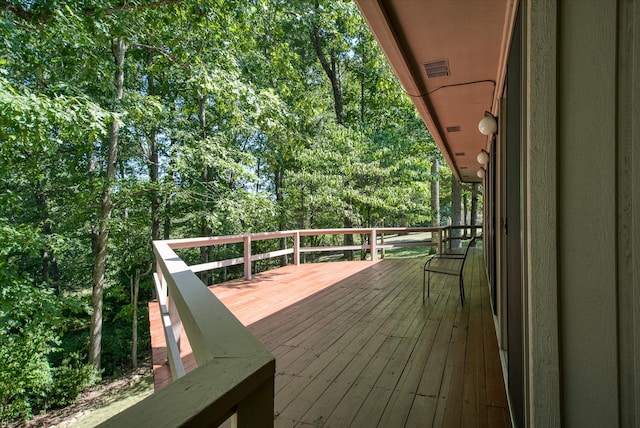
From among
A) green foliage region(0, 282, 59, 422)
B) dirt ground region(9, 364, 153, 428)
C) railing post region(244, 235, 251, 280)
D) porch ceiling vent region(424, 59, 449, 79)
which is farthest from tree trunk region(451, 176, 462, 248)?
green foliage region(0, 282, 59, 422)

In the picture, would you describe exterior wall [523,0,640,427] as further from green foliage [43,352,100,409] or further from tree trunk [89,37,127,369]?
green foliage [43,352,100,409]

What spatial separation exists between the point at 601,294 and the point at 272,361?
0.88 m

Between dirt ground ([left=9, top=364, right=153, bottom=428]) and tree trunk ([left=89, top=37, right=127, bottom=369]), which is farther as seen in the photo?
tree trunk ([left=89, top=37, right=127, bottom=369])

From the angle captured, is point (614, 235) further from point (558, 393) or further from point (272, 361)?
point (272, 361)

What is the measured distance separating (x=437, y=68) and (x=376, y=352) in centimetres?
230

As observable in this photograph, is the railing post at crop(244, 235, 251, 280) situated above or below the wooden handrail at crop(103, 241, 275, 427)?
below

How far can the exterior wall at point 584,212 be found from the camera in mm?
888

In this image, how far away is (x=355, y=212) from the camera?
12.8 m

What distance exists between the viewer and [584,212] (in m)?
0.96

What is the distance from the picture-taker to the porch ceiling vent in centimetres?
275

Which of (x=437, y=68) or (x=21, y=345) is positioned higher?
(x=437, y=68)

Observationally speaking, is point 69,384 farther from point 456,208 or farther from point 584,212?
point 456,208

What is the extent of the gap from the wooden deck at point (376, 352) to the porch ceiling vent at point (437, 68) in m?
2.23

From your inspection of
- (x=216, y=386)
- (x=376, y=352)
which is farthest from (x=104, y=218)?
(x=216, y=386)
